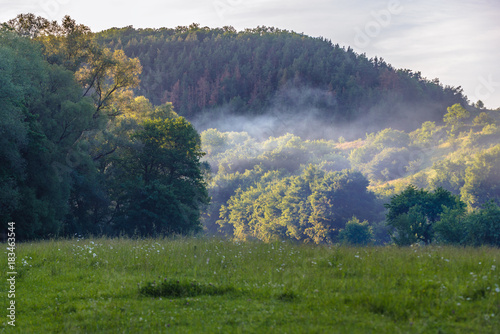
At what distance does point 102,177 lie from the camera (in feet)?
127

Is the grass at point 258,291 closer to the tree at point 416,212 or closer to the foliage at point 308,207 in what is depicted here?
the tree at point 416,212

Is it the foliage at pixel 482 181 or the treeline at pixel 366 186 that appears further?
the foliage at pixel 482 181

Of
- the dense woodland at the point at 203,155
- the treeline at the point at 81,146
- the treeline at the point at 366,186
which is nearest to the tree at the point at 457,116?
the treeline at the point at 366,186

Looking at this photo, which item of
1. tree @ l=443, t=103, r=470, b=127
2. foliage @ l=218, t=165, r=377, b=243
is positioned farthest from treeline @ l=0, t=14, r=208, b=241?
tree @ l=443, t=103, r=470, b=127

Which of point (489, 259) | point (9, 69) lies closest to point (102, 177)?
point (9, 69)

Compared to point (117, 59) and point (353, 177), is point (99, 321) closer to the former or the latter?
point (117, 59)

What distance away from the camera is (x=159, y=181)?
1510 inches

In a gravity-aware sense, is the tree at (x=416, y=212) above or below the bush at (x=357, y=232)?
above

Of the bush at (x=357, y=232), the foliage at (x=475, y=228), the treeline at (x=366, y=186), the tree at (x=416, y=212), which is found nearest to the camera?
the foliage at (x=475, y=228)

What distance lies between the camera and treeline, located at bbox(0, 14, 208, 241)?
2641 centimetres

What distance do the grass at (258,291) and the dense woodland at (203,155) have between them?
5584 mm

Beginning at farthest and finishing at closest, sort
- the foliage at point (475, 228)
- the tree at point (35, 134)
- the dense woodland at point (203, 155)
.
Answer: the foliage at point (475, 228) → the dense woodland at point (203, 155) → the tree at point (35, 134)

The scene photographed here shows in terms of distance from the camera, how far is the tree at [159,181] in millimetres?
36969

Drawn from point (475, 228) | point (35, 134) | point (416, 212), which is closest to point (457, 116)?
point (416, 212)
